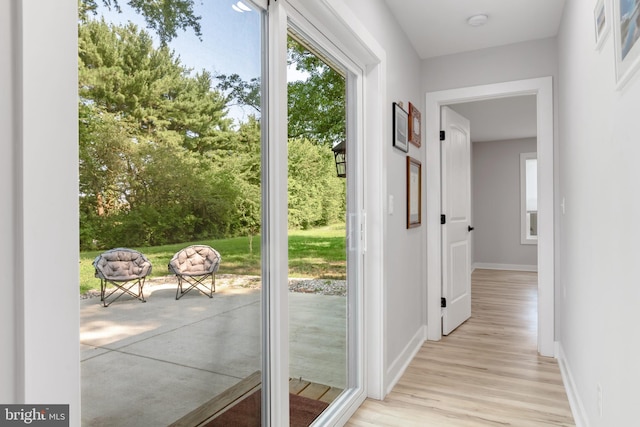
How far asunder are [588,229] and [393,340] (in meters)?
1.41

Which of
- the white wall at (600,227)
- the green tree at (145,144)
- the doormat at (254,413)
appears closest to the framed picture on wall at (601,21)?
the white wall at (600,227)

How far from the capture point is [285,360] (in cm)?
164

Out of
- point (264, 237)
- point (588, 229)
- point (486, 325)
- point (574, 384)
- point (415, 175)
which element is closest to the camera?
point (264, 237)

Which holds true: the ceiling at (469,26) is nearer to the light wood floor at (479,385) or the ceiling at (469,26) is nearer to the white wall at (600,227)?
the white wall at (600,227)

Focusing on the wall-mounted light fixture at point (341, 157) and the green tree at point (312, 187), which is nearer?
the green tree at point (312, 187)

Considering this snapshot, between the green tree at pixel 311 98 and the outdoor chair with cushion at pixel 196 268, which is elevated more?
the green tree at pixel 311 98

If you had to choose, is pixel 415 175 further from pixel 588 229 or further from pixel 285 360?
pixel 285 360

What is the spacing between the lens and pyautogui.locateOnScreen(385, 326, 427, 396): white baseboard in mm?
2683

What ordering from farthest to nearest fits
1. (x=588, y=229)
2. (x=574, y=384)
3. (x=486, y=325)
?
(x=486, y=325) → (x=574, y=384) → (x=588, y=229)

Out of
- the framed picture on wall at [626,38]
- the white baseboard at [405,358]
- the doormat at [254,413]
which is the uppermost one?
the framed picture on wall at [626,38]

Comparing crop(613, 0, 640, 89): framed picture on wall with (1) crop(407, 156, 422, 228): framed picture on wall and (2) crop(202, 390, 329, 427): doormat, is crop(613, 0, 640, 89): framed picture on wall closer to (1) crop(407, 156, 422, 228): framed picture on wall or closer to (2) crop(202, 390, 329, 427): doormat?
(2) crop(202, 390, 329, 427): doormat

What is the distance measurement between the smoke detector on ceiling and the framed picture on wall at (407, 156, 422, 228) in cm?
107

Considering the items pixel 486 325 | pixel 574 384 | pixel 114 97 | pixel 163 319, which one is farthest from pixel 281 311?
pixel 486 325

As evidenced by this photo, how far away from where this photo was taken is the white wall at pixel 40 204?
Result: 2.27 ft
